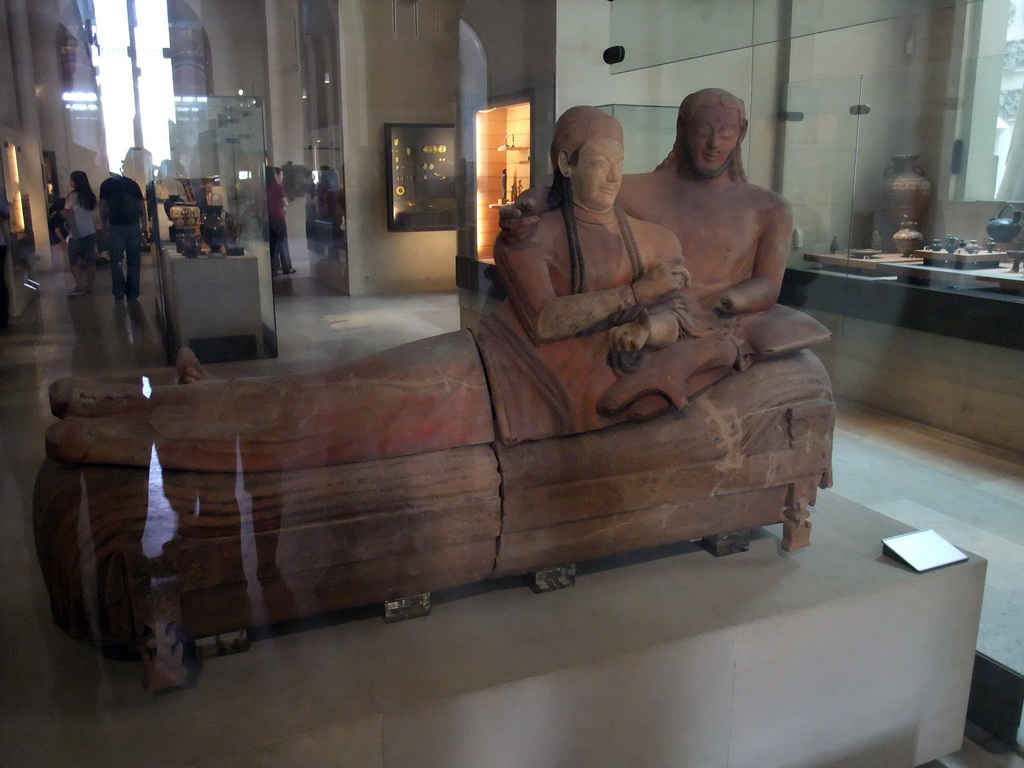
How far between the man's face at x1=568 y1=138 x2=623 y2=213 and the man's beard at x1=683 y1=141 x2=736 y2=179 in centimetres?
50

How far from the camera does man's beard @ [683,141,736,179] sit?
2.88 m

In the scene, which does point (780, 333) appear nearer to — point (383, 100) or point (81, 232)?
point (383, 100)

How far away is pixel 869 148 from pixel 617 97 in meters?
2.06

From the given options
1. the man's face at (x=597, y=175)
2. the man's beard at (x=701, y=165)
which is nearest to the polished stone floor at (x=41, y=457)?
the man's face at (x=597, y=175)

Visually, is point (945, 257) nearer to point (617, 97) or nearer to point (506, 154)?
point (617, 97)

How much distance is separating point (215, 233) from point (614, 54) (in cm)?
228

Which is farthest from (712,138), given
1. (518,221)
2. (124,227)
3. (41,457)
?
(41,457)

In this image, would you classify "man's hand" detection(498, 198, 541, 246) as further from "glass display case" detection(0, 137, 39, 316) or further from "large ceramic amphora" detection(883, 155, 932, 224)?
"large ceramic amphora" detection(883, 155, 932, 224)

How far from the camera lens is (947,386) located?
13.8ft

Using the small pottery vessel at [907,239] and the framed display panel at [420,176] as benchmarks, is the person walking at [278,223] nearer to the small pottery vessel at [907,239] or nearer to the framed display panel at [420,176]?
the framed display panel at [420,176]

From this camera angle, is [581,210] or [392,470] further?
[581,210]

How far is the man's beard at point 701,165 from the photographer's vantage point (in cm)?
288

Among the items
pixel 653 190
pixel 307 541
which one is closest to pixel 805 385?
pixel 653 190

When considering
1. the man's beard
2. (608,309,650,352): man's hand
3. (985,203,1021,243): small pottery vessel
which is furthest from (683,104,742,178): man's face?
(985,203,1021,243): small pottery vessel
